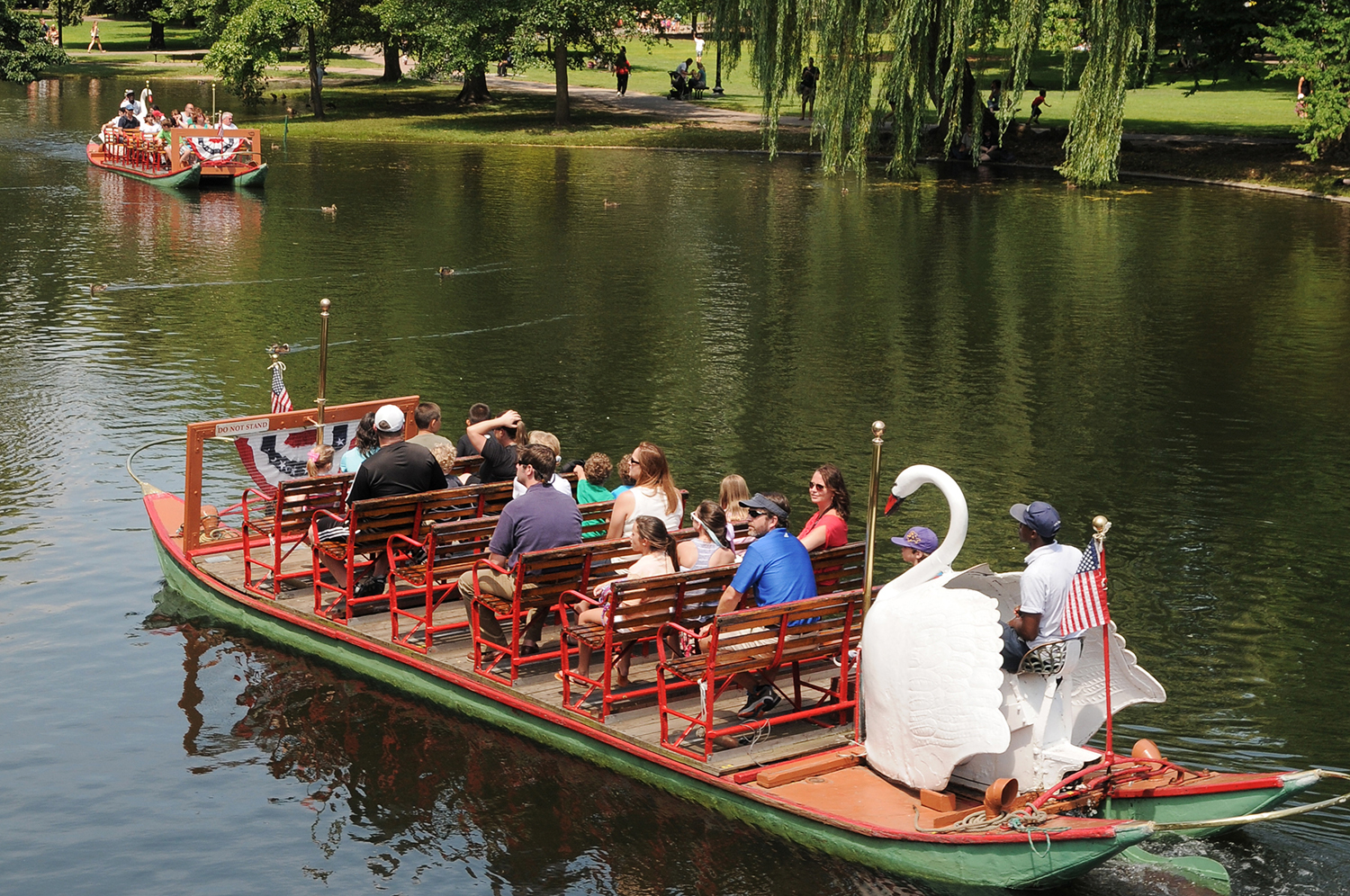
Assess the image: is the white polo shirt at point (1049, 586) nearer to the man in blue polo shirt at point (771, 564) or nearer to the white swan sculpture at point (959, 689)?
the white swan sculpture at point (959, 689)

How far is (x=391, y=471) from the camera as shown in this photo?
12906mm

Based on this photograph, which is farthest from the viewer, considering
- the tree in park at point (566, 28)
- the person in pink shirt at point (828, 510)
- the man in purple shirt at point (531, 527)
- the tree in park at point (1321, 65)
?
the tree in park at point (566, 28)

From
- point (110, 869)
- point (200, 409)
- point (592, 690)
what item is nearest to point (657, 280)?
point (200, 409)

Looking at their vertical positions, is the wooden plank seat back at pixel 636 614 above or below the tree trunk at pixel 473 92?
below

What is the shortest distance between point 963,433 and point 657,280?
11.1 metres

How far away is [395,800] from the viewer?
430 inches

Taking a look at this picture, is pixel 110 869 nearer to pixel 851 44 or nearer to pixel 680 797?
pixel 680 797

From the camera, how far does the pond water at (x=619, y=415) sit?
10492 millimetres

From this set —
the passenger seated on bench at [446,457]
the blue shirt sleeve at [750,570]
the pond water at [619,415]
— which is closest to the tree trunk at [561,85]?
the pond water at [619,415]

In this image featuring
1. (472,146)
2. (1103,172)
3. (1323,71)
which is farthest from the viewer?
(472,146)

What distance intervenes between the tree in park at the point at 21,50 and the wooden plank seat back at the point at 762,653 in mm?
67861

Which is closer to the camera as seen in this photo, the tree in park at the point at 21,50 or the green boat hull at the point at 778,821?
the green boat hull at the point at 778,821

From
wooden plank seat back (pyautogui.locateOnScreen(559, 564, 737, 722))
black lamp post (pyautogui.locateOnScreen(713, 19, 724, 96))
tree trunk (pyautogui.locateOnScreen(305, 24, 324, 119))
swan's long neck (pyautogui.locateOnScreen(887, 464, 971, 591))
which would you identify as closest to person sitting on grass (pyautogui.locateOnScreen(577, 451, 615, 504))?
wooden plank seat back (pyautogui.locateOnScreen(559, 564, 737, 722))

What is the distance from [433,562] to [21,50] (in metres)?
67.4
